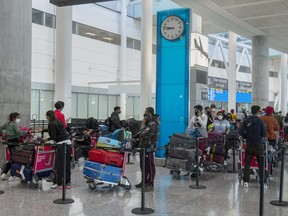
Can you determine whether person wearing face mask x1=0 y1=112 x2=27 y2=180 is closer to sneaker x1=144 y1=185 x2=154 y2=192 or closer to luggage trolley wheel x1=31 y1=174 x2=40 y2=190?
luggage trolley wheel x1=31 y1=174 x2=40 y2=190

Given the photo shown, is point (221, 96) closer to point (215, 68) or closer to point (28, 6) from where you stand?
point (215, 68)

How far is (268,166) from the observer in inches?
316

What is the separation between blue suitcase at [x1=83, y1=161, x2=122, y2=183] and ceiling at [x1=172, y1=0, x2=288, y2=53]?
1070 cm

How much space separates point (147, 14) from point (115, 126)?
11854mm

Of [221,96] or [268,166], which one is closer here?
[268,166]

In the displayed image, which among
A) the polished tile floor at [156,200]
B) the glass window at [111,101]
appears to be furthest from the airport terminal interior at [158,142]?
the glass window at [111,101]

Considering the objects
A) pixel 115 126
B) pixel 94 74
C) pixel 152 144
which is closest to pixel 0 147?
pixel 115 126

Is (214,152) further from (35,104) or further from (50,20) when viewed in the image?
(50,20)

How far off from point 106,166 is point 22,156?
1816mm

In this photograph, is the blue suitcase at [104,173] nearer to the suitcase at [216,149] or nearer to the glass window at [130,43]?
the suitcase at [216,149]

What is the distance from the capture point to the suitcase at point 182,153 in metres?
8.12

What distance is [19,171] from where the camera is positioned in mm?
7426

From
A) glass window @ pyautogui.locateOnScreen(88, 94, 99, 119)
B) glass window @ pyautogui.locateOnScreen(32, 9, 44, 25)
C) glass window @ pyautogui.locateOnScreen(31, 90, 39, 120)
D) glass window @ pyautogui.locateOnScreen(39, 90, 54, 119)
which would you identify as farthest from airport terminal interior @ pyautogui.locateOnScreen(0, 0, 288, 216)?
glass window @ pyautogui.locateOnScreen(88, 94, 99, 119)

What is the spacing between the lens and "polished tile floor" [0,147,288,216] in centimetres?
565
